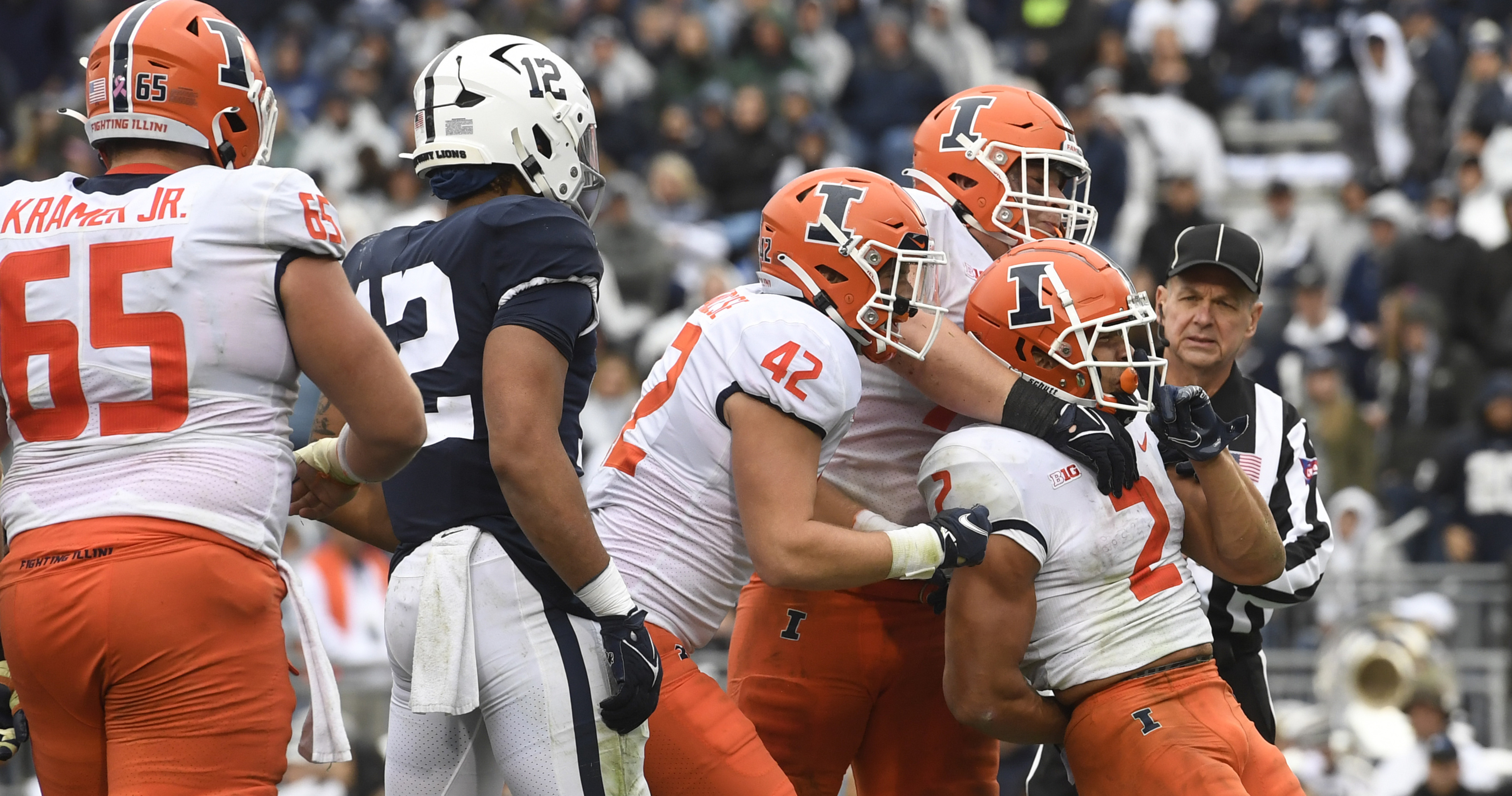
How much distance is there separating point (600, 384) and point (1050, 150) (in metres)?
7.42

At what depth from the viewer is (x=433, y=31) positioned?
16.9 meters

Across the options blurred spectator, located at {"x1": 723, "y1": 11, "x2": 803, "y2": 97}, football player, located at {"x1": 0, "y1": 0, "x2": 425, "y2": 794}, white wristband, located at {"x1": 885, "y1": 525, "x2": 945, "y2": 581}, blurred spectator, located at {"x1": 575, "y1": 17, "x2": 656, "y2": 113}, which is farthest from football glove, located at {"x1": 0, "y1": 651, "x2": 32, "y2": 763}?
blurred spectator, located at {"x1": 723, "y1": 11, "x2": 803, "y2": 97}

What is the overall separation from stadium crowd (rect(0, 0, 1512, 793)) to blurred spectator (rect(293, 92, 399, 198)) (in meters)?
0.03

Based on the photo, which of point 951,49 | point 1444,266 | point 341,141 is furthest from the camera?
point 951,49

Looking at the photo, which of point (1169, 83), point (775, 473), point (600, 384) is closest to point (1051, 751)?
point (775, 473)

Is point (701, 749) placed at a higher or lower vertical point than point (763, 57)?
higher

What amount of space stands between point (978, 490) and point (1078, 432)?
0.90 feet

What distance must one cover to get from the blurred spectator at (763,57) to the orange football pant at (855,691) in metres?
11.8

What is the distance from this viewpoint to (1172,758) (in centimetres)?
418

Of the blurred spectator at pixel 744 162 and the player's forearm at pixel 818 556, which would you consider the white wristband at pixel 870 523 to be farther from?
the blurred spectator at pixel 744 162

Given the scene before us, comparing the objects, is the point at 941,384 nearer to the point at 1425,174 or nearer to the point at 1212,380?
the point at 1212,380

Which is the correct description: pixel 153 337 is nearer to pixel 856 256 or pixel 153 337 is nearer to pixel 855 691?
pixel 856 256

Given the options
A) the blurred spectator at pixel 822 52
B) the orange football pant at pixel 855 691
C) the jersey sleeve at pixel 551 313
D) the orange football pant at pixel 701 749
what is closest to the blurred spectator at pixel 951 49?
the blurred spectator at pixel 822 52

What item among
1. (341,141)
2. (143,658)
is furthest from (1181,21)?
(143,658)
